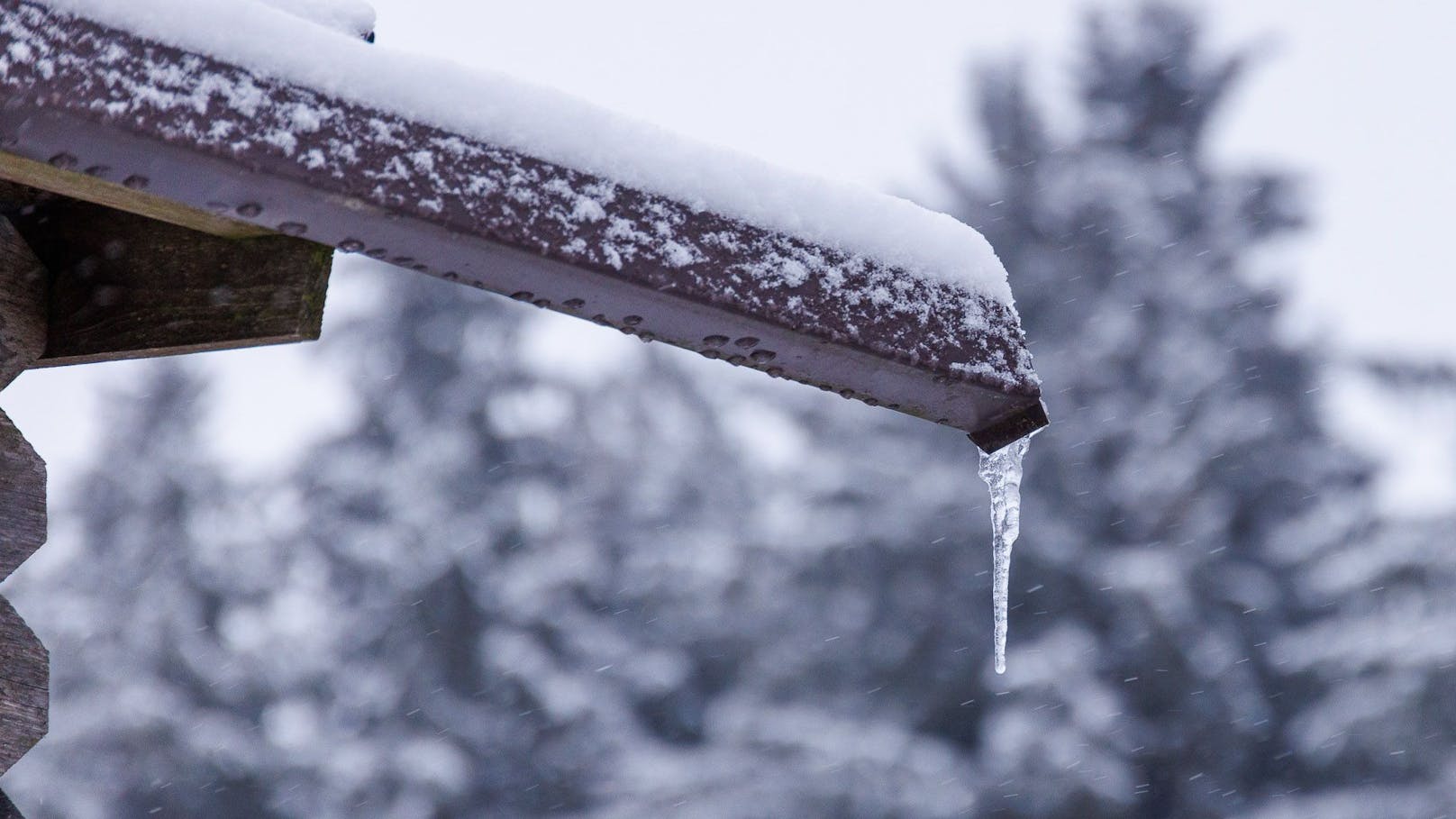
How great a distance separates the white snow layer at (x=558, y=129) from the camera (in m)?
1.06

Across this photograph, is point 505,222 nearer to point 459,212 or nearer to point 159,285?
point 459,212

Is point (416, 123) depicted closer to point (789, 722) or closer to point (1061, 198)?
point (789, 722)

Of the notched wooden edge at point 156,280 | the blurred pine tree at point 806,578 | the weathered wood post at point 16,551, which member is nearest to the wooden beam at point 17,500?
the weathered wood post at point 16,551

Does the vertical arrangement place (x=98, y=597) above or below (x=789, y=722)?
above

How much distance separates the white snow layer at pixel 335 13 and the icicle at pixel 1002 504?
80 cm

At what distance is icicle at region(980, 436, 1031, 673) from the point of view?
56.9 inches

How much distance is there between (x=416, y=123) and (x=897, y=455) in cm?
828

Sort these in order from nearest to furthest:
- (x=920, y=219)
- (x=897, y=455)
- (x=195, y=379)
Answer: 1. (x=920, y=219)
2. (x=897, y=455)
3. (x=195, y=379)

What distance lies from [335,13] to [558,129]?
1.04 feet

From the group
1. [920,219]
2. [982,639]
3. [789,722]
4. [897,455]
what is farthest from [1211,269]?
[920,219]

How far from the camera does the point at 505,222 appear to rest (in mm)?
1072

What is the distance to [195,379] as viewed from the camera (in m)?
12.3

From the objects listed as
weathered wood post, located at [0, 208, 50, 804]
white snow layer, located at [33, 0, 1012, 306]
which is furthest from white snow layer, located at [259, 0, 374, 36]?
weathered wood post, located at [0, 208, 50, 804]

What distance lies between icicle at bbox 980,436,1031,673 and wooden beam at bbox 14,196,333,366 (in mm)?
785
